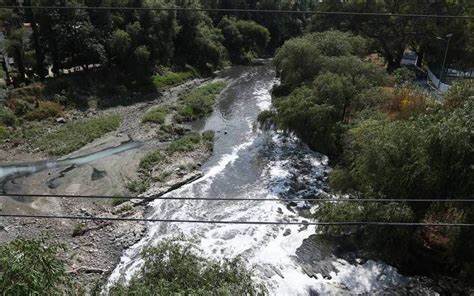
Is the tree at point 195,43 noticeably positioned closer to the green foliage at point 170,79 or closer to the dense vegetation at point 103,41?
the dense vegetation at point 103,41

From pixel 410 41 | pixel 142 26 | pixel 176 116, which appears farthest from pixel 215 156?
pixel 410 41

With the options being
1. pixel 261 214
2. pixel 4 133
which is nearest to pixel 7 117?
pixel 4 133

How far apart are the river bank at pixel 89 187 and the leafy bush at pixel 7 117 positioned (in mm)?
2948

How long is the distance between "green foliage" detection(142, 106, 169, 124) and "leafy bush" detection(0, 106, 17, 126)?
10121 mm

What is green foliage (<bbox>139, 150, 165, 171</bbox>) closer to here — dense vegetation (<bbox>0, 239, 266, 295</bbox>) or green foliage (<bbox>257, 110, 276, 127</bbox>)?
green foliage (<bbox>257, 110, 276, 127</bbox>)

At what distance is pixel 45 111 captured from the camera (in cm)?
3441

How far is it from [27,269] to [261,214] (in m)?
15.0

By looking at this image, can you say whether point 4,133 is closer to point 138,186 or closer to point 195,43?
point 138,186

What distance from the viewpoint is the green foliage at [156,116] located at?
36.0 meters

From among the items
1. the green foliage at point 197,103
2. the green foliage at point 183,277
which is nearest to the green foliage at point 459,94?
the green foliage at point 183,277

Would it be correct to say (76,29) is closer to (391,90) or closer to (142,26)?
(142,26)

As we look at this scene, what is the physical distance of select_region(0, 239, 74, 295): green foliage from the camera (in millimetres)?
7688

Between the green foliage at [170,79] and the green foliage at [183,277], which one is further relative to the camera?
the green foliage at [170,79]

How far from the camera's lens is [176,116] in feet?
123
